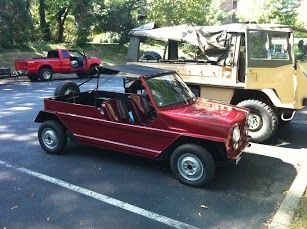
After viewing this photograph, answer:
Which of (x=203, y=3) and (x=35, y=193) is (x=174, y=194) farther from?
(x=203, y=3)

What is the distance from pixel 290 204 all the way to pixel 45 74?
1611cm

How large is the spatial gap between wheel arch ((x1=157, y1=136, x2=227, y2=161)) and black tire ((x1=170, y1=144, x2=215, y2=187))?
13 cm

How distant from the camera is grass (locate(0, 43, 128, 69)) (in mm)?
23484

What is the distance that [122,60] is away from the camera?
93.1ft

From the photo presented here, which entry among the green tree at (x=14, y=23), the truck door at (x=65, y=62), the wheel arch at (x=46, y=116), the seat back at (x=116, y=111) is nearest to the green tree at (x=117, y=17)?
the green tree at (x=14, y=23)

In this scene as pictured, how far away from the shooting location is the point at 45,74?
1922cm

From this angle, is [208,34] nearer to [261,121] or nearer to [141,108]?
[261,121]

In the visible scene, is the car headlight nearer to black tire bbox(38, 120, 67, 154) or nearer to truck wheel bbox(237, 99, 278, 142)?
truck wheel bbox(237, 99, 278, 142)

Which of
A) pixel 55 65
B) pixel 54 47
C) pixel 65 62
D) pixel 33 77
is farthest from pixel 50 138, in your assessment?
pixel 54 47

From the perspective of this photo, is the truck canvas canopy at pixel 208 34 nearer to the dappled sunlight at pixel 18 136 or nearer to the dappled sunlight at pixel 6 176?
the dappled sunlight at pixel 18 136

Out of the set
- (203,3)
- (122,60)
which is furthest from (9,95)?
(203,3)

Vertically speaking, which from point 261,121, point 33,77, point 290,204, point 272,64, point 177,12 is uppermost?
point 177,12

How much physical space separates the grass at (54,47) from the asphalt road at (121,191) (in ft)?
56.3

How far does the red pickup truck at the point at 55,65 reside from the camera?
18.6 metres
